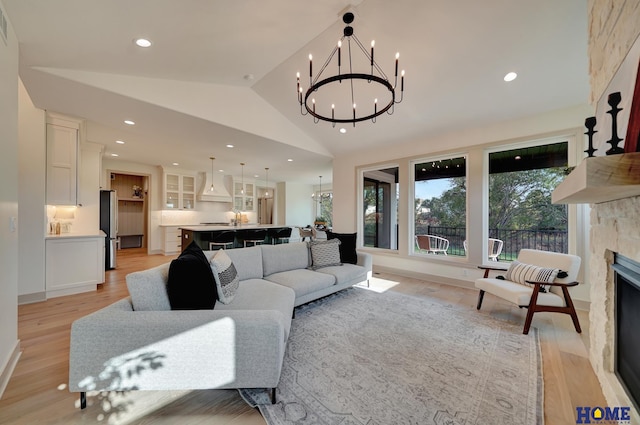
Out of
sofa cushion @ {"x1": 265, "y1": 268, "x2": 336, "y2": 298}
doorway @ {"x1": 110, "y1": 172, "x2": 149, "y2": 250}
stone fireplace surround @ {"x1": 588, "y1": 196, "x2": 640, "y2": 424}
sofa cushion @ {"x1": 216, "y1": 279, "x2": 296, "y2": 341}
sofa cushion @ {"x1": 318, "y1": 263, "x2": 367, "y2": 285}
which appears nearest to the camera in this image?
stone fireplace surround @ {"x1": 588, "y1": 196, "x2": 640, "y2": 424}

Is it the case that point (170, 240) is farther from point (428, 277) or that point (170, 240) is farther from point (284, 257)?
point (428, 277)

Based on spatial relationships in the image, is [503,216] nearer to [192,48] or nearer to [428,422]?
[428,422]

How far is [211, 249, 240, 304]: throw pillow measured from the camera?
2.13 metres

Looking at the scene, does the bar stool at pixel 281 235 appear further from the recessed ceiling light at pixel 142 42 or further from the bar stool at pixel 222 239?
the recessed ceiling light at pixel 142 42

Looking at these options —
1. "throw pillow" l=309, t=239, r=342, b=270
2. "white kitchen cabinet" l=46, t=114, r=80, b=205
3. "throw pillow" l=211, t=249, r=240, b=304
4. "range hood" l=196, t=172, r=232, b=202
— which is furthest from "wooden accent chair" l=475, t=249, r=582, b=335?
"range hood" l=196, t=172, r=232, b=202

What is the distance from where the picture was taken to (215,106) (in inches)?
150

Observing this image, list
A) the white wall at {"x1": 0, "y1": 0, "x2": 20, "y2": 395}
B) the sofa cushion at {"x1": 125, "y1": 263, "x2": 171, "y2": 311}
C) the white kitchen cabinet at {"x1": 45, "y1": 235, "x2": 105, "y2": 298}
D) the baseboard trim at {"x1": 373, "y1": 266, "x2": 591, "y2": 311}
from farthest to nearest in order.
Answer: the baseboard trim at {"x1": 373, "y1": 266, "x2": 591, "y2": 311}, the white kitchen cabinet at {"x1": 45, "y1": 235, "x2": 105, "y2": 298}, the white wall at {"x1": 0, "y1": 0, "x2": 20, "y2": 395}, the sofa cushion at {"x1": 125, "y1": 263, "x2": 171, "y2": 311}

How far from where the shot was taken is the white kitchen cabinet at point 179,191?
772cm

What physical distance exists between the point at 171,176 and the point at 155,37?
624cm

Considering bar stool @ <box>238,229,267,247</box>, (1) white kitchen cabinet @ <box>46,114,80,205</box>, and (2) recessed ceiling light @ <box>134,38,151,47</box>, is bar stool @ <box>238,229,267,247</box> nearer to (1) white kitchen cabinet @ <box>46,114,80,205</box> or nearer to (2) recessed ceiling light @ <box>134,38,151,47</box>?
(1) white kitchen cabinet @ <box>46,114,80,205</box>

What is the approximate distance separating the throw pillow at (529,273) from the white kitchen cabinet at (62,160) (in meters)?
6.62

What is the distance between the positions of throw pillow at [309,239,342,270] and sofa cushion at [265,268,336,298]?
28 cm

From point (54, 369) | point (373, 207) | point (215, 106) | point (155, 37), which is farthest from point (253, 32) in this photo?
point (373, 207)

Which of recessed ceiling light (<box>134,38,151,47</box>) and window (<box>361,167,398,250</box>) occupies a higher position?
recessed ceiling light (<box>134,38,151,47</box>)
